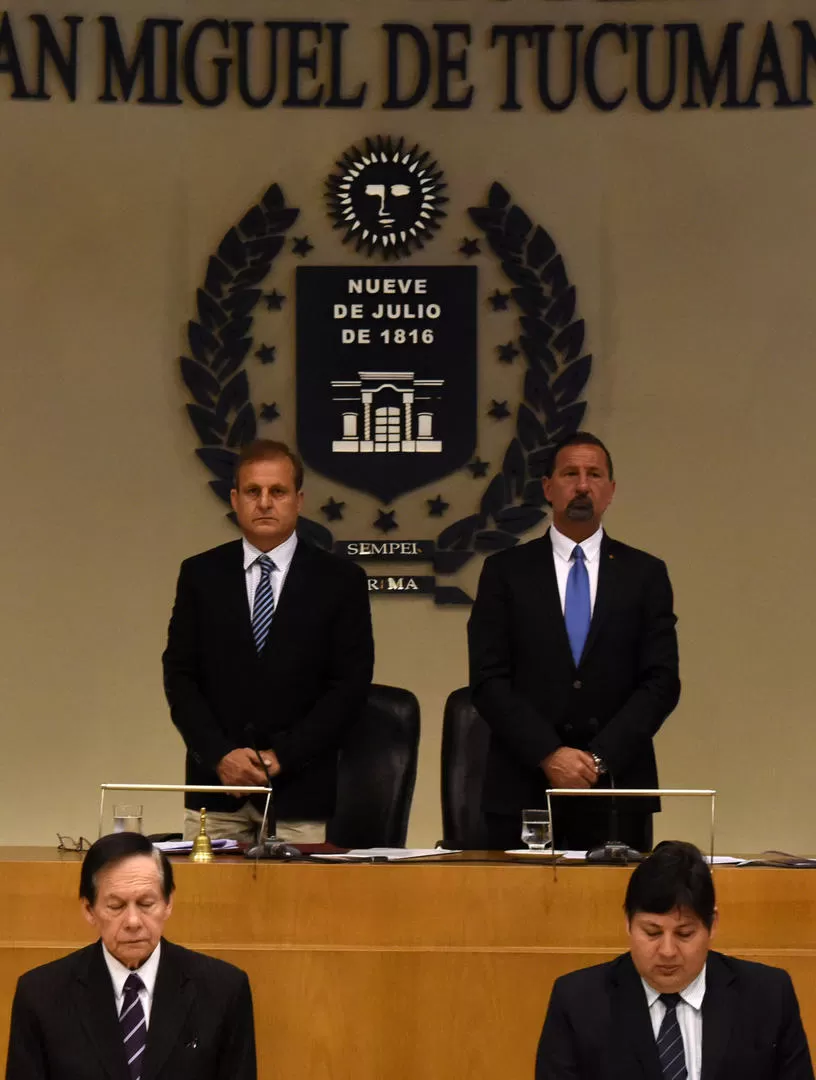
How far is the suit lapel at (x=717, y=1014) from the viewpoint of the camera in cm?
324

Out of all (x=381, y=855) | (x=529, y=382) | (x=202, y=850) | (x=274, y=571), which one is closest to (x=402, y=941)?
(x=381, y=855)

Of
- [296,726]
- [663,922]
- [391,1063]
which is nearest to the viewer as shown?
[663,922]

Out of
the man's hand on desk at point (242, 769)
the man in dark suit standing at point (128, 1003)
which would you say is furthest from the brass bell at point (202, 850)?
the man in dark suit standing at point (128, 1003)

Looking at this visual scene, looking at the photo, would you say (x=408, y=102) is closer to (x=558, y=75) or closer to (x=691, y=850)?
(x=558, y=75)

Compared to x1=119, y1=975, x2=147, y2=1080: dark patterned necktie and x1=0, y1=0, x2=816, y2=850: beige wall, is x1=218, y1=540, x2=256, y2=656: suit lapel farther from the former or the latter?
x1=0, y1=0, x2=816, y2=850: beige wall

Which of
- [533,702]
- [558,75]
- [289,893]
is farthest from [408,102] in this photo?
[289,893]

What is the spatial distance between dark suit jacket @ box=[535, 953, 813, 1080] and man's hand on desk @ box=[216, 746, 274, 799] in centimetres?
130

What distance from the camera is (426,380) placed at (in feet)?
21.4

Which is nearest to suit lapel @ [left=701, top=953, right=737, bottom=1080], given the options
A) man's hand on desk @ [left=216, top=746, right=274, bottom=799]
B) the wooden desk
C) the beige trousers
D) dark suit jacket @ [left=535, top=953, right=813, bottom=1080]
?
dark suit jacket @ [left=535, top=953, right=813, bottom=1080]

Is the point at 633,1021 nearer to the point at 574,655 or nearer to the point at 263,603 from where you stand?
the point at 574,655

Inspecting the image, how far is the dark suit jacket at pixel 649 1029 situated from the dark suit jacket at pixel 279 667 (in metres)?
1.45

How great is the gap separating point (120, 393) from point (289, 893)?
3.09 m

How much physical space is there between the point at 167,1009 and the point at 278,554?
1714 mm

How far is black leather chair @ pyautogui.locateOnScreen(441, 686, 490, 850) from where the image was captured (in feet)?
16.3
